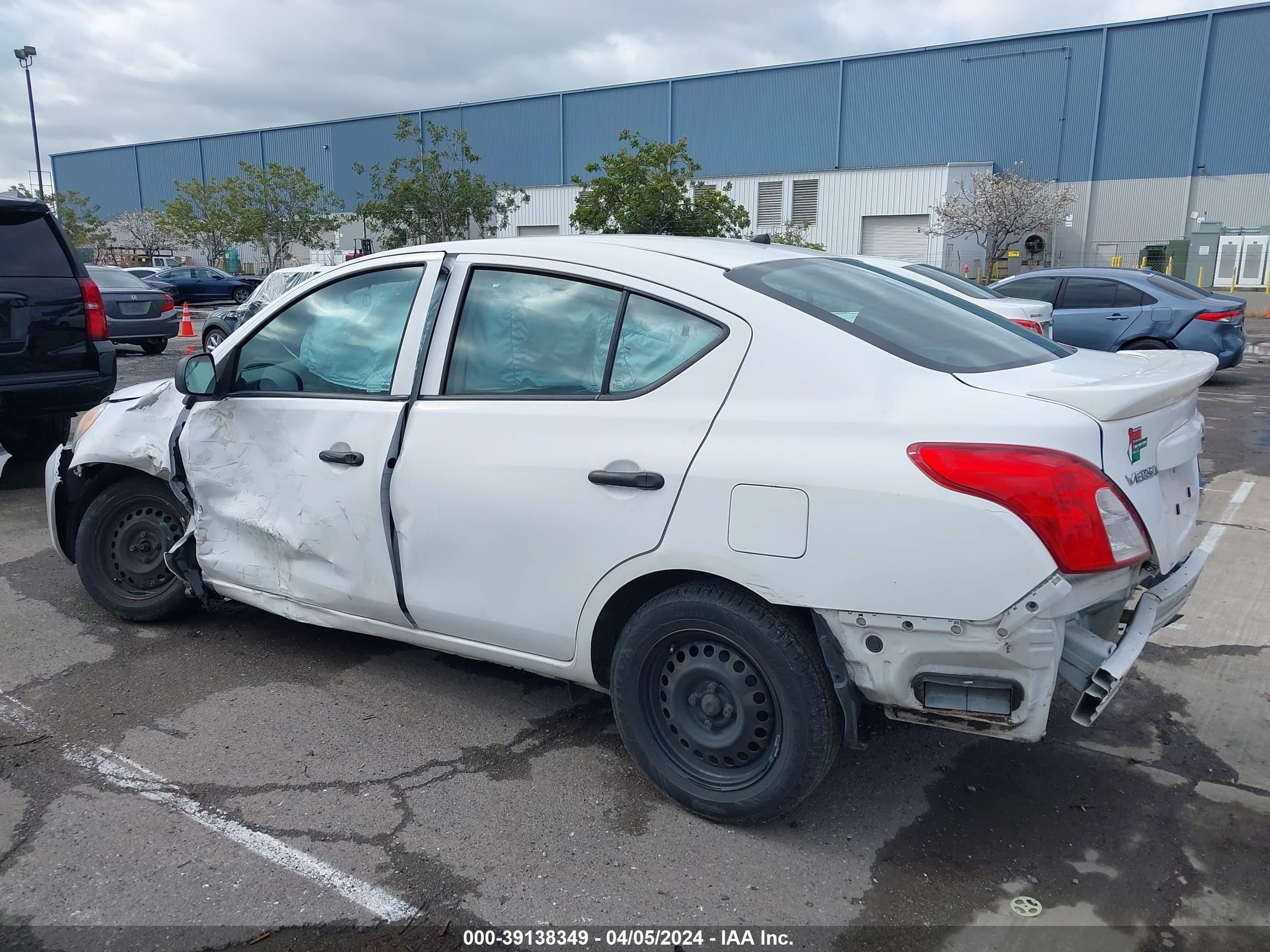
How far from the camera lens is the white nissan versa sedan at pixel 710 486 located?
8.09ft

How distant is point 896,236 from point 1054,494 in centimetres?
3481

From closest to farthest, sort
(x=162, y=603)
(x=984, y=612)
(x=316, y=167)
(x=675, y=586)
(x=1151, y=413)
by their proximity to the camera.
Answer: (x=984, y=612) → (x=1151, y=413) → (x=675, y=586) → (x=162, y=603) → (x=316, y=167)

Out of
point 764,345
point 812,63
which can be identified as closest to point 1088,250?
point 812,63

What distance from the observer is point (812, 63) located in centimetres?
3784

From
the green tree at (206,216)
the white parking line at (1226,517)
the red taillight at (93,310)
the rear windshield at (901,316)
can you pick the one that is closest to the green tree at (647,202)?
the red taillight at (93,310)

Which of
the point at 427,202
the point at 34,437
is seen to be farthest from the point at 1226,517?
the point at 427,202

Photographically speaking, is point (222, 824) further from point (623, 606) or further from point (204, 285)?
point (204, 285)

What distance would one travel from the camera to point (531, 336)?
331 cm

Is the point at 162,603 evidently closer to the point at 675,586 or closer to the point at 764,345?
the point at 675,586

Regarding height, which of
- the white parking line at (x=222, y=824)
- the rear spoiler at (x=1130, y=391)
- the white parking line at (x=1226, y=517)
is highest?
the rear spoiler at (x=1130, y=391)

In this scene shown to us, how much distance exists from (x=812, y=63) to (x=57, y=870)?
132ft

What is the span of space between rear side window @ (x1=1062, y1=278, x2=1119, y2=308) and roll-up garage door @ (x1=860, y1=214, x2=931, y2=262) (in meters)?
21.1

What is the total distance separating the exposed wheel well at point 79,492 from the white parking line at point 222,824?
112 centimetres

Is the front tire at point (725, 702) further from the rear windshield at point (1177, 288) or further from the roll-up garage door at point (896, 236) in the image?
the roll-up garage door at point (896, 236)
